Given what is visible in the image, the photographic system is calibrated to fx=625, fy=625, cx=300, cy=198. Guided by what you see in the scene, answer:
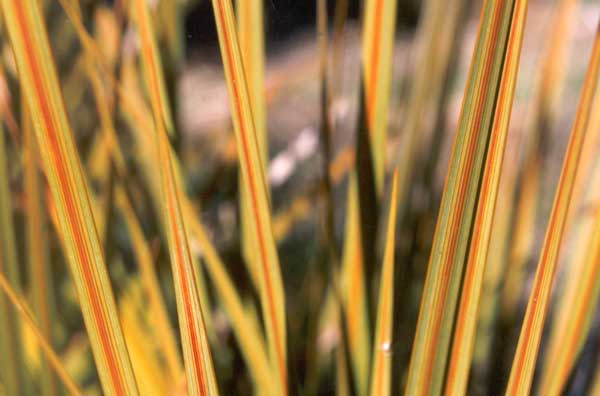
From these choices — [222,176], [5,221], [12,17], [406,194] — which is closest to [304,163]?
[222,176]

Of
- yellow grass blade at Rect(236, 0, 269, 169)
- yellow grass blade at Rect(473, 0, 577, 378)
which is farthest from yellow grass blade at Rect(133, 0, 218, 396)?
yellow grass blade at Rect(473, 0, 577, 378)

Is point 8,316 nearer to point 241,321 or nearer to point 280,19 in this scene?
point 241,321

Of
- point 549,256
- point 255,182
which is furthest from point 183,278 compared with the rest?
point 549,256

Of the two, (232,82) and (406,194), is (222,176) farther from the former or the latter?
(232,82)

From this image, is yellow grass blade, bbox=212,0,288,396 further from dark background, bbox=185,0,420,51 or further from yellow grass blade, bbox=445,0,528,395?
dark background, bbox=185,0,420,51

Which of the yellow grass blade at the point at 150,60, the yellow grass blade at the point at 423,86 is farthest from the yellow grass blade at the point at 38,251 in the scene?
the yellow grass blade at the point at 423,86

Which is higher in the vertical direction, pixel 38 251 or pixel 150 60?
pixel 150 60

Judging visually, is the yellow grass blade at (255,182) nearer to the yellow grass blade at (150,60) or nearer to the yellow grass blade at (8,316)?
the yellow grass blade at (150,60)
